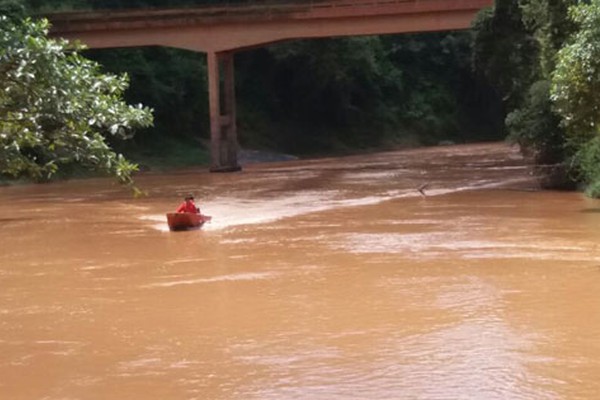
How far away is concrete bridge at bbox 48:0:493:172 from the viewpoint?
40812 mm

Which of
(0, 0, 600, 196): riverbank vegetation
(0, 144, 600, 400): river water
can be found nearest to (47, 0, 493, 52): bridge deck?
(0, 0, 600, 196): riverbank vegetation

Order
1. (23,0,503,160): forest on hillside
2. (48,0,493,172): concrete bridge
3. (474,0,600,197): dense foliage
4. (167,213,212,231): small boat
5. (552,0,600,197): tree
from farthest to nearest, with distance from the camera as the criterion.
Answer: (23,0,503,160): forest on hillside
(48,0,493,172): concrete bridge
(167,213,212,231): small boat
(474,0,600,197): dense foliage
(552,0,600,197): tree

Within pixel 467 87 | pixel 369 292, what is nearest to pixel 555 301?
pixel 369 292

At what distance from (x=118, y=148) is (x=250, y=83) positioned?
12.1 metres

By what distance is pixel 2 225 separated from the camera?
25.9 metres

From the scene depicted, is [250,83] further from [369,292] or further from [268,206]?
[369,292]

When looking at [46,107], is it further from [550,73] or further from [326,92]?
[326,92]

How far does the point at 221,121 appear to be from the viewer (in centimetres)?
4569

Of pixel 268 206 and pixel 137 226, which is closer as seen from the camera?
pixel 137 226

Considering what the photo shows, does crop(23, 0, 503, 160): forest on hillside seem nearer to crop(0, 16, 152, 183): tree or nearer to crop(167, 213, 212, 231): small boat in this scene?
crop(167, 213, 212, 231): small boat

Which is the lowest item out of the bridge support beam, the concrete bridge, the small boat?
the small boat

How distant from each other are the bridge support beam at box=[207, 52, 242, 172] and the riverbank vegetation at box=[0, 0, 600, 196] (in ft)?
13.8

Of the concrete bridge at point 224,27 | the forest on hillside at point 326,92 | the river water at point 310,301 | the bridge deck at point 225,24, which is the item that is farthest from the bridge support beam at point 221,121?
the river water at point 310,301

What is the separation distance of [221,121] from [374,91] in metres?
18.0
